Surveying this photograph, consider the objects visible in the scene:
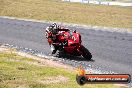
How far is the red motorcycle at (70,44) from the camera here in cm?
1711

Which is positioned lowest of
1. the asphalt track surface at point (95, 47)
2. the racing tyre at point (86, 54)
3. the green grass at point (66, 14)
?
the green grass at point (66, 14)

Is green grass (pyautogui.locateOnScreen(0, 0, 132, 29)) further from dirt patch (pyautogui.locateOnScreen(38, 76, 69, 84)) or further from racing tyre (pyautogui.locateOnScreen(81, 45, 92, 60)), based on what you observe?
dirt patch (pyautogui.locateOnScreen(38, 76, 69, 84))

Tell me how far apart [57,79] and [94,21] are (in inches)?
1110

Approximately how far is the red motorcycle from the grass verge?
285 centimetres

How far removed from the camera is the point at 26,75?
1164 cm

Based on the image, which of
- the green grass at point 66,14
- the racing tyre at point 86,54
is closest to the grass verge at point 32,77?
the racing tyre at point 86,54

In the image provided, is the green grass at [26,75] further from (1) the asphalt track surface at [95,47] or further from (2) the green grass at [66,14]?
(2) the green grass at [66,14]

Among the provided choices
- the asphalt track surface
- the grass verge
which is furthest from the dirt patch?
the asphalt track surface

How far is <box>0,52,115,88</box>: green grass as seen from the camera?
33.7 feet

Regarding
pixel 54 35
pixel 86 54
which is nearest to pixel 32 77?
pixel 86 54

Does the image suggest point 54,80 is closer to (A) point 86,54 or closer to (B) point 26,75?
(B) point 26,75

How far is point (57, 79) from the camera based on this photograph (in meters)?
11.8

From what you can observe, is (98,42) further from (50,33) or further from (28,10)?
(28,10)

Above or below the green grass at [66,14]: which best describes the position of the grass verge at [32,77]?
above
